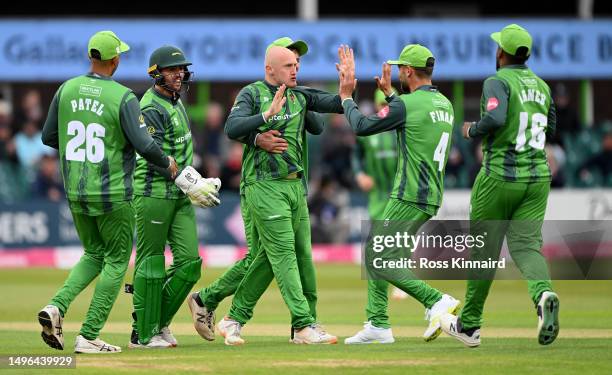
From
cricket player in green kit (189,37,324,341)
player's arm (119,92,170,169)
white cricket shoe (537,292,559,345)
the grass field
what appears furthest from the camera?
cricket player in green kit (189,37,324,341)

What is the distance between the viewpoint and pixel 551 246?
1914cm

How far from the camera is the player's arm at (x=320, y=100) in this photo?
1095 centimetres

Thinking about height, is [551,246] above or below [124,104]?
below

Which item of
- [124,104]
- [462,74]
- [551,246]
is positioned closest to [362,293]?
[551,246]

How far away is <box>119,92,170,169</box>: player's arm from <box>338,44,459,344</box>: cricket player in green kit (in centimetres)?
159

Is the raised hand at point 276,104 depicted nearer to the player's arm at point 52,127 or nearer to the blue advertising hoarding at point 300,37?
the player's arm at point 52,127

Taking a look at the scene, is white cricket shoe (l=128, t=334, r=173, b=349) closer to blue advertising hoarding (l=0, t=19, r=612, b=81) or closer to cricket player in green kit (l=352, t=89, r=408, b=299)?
cricket player in green kit (l=352, t=89, r=408, b=299)

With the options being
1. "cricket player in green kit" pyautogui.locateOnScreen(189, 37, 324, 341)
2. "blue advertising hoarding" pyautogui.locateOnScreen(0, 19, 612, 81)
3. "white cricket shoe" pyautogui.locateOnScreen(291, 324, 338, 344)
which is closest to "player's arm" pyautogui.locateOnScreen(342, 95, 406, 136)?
"cricket player in green kit" pyautogui.locateOnScreen(189, 37, 324, 341)

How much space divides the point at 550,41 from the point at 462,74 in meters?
1.87

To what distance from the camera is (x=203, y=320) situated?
36.6 feet

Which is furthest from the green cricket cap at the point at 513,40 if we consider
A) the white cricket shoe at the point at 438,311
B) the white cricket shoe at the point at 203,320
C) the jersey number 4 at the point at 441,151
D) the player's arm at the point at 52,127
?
the player's arm at the point at 52,127

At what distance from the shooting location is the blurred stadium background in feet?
74.2

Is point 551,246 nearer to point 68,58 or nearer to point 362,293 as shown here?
point 362,293

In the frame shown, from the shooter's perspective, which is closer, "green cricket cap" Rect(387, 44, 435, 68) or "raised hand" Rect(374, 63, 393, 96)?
"raised hand" Rect(374, 63, 393, 96)
